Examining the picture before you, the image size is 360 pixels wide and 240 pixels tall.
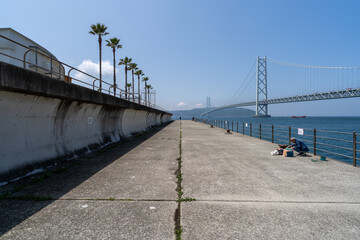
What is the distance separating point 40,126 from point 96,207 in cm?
380

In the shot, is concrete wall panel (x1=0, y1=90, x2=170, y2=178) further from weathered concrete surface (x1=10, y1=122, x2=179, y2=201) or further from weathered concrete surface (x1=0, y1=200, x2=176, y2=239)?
weathered concrete surface (x1=0, y1=200, x2=176, y2=239)

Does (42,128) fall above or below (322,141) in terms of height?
above

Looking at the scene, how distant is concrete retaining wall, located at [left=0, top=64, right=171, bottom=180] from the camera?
5.14 metres

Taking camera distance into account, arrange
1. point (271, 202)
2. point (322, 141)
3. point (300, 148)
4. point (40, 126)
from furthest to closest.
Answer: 1. point (322, 141)
2. point (300, 148)
3. point (40, 126)
4. point (271, 202)

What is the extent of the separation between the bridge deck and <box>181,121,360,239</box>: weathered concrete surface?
0.05 feet

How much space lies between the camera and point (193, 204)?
4215 millimetres

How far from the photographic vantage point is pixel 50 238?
3.05 meters

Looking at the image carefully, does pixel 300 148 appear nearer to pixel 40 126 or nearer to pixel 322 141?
pixel 40 126

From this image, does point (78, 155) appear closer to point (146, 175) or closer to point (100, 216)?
point (146, 175)

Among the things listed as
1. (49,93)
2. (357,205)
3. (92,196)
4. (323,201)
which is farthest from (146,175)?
(357,205)

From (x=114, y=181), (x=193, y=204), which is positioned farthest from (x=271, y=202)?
(x=114, y=181)

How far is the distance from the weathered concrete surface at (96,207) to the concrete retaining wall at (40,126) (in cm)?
79

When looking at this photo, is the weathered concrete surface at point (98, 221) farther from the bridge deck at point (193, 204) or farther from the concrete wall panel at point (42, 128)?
the concrete wall panel at point (42, 128)

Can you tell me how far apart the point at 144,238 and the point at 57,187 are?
316cm
